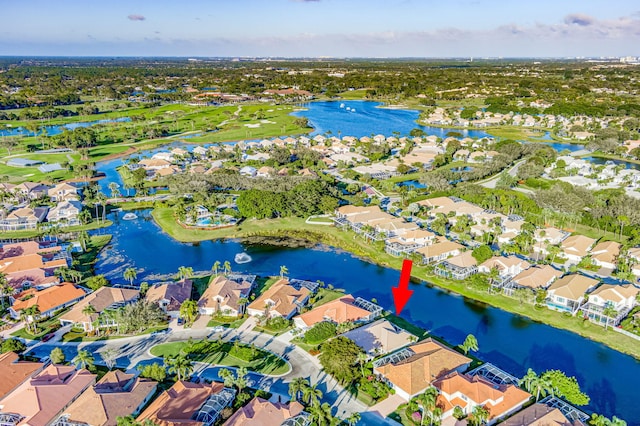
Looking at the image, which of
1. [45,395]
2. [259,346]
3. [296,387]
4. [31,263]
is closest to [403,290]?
[259,346]

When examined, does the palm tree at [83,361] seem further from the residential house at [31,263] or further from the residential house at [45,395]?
the residential house at [31,263]

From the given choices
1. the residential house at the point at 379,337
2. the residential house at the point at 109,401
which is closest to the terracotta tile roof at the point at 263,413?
the residential house at the point at 109,401

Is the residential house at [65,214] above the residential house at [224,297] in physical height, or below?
above

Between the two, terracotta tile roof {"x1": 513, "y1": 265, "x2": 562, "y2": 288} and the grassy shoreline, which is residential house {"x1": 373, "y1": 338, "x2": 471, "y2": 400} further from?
terracotta tile roof {"x1": 513, "y1": 265, "x2": 562, "y2": 288}

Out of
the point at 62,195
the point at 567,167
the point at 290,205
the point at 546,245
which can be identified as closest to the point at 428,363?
the point at 546,245

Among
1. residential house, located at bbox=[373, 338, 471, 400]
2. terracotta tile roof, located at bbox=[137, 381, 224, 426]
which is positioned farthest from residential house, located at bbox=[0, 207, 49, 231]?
residential house, located at bbox=[373, 338, 471, 400]

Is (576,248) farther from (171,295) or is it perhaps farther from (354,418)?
(171,295)
